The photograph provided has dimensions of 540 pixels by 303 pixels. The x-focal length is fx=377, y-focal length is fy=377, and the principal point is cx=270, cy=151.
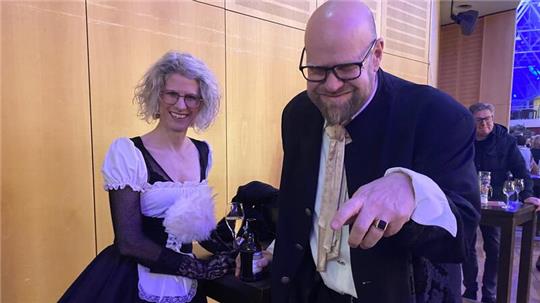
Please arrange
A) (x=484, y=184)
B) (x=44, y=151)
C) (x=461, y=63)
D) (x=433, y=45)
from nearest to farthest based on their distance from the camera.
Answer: (x=44, y=151), (x=484, y=184), (x=433, y=45), (x=461, y=63)

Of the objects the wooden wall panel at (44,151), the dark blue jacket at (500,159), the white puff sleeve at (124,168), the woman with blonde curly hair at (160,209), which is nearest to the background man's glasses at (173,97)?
the woman with blonde curly hair at (160,209)

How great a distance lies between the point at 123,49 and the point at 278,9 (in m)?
1.52

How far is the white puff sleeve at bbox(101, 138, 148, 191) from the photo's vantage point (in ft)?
3.76

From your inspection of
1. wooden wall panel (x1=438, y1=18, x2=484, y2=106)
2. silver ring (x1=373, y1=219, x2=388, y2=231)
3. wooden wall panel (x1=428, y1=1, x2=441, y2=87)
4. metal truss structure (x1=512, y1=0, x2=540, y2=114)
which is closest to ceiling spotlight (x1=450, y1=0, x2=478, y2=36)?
wooden wall panel (x1=428, y1=1, x2=441, y2=87)

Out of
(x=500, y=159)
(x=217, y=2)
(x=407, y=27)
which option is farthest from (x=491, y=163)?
(x=217, y=2)

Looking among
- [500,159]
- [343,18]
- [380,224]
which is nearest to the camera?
[380,224]

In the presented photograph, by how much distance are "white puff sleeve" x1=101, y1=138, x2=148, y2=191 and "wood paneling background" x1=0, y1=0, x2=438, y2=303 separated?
120 cm

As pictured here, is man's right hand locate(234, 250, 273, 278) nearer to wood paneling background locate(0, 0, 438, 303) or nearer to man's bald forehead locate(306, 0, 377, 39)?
man's bald forehead locate(306, 0, 377, 39)

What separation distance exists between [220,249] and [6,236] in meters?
1.44

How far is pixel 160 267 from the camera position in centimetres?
111

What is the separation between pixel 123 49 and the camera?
2469 mm

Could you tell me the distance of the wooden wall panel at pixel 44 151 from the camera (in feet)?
6.65

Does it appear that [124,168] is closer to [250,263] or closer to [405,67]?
[250,263]

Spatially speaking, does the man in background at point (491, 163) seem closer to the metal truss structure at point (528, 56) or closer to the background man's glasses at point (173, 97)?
the background man's glasses at point (173, 97)
